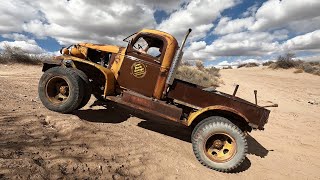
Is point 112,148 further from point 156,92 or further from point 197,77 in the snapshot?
point 197,77

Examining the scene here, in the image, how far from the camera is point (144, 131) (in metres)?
6.24

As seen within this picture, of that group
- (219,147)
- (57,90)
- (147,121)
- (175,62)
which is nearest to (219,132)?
(219,147)

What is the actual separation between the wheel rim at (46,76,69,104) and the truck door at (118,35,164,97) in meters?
1.17

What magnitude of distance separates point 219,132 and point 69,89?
3.10m

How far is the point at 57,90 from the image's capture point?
609cm

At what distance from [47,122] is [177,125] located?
3.52m

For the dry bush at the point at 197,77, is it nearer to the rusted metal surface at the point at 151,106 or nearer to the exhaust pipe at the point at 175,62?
the exhaust pipe at the point at 175,62

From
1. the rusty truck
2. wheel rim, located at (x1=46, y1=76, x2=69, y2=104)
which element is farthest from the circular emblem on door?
wheel rim, located at (x1=46, y1=76, x2=69, y2=104)

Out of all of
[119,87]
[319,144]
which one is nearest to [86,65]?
[119,87]

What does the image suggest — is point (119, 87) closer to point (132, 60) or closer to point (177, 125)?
point (132, 60)

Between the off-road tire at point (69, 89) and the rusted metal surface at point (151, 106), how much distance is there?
66 centimetres

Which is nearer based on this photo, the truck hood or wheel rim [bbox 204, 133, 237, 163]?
wheel rim [bbox 204, 133, 237, 163]

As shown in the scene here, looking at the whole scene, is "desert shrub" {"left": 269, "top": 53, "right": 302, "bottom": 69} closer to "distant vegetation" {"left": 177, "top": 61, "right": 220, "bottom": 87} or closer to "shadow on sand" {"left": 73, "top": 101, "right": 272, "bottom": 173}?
"distant vegetation" {"left": 177, "top": 61, "right": 220, "bottom": 87}

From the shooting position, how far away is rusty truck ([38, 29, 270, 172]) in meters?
5.37
